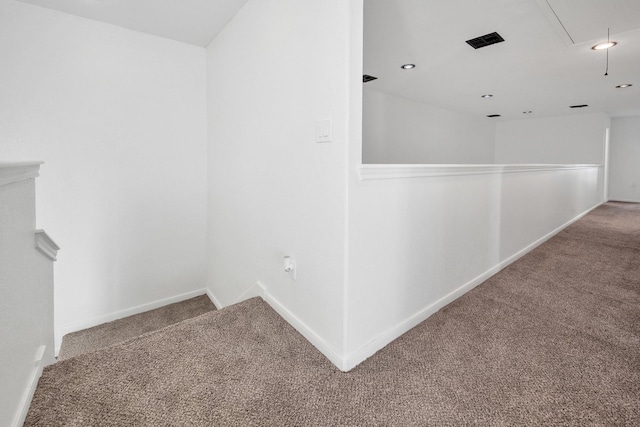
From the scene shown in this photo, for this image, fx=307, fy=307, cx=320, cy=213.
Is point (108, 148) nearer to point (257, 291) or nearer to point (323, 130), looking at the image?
point (257, 291)

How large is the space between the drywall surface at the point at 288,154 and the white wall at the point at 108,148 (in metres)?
0.79

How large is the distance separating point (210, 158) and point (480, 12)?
3.01 meters

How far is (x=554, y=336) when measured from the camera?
1.79m

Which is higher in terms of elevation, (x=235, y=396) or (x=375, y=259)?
(x=375, y=259)

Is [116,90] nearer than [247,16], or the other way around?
[247,16]

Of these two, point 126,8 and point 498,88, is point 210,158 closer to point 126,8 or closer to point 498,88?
point 126,8

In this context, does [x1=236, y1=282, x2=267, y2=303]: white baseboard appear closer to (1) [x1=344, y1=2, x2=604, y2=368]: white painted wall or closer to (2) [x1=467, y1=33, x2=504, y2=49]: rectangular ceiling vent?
(1) [x1=344, y1=2, x2=604, y2=368]: white painted wall

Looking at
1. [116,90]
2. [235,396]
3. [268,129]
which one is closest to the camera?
[235,396]

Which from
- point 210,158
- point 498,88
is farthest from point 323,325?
point 498,88

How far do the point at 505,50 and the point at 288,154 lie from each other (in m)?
3.02

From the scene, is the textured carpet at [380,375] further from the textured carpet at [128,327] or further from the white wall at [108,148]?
the white wall at [108,148]

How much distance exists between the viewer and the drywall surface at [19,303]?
1006 millimetres

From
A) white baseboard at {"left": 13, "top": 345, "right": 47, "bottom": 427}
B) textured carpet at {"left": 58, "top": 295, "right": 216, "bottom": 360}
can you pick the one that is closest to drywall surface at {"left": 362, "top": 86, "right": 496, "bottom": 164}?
textured carpet at {"left": 58, "top": 295, "right": 216, "bottom": 360}

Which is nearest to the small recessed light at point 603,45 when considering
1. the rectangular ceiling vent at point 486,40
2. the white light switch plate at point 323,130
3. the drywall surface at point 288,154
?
the rectangular ceiling vent at point 486,40
